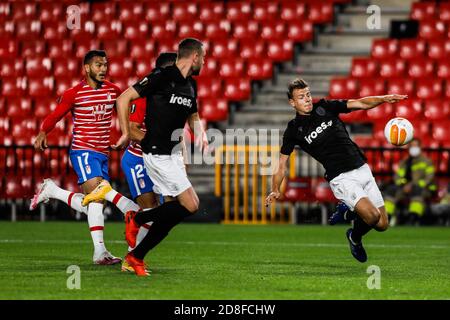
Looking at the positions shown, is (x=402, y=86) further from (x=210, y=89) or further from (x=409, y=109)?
(x=210, y=89)

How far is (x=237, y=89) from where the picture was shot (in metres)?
21.4

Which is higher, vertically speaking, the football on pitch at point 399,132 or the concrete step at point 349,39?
the concrete step at point 349,39

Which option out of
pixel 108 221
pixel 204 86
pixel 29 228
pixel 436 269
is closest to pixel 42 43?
pixel 204 86

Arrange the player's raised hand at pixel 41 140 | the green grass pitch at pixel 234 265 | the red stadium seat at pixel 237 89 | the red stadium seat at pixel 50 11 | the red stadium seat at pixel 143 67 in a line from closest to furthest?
the green grass pitch at pixel 234 265
the player's raised hand at pixel 41 140
the red stadium seat at pixel 237 89
the red stadium seat at pixel 143 67
the red stadium seat at pixel 50 11

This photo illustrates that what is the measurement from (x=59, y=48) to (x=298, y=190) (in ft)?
24.5

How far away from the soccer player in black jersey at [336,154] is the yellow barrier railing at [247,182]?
7879 mm

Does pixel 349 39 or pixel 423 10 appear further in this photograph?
pixel 349 39

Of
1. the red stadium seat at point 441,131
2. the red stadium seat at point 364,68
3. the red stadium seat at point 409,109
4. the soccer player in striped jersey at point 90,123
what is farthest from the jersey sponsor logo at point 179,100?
the red stadium seat at point 364,68

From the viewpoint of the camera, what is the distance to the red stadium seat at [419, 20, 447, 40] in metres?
21.7

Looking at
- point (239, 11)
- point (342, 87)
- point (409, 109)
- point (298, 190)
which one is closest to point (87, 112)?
point (298, 190)

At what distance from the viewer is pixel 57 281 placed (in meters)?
8.60

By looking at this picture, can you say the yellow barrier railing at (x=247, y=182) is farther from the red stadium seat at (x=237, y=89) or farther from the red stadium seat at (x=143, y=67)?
the red stadium seat at (x=143, y=67)

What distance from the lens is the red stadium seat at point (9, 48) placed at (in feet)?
76.4

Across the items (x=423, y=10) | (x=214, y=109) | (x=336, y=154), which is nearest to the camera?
(x=336, y=154)
